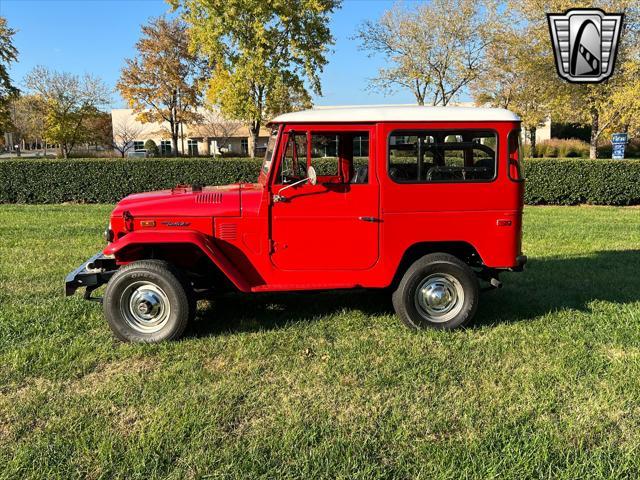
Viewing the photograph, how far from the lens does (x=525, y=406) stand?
329cm

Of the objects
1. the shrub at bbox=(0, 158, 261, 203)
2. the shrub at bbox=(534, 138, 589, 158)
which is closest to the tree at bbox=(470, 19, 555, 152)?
the shrub at bbox=(534, 138, 589, 158)

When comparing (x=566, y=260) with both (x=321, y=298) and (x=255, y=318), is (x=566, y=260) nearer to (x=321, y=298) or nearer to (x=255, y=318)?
(x=321, y=298)

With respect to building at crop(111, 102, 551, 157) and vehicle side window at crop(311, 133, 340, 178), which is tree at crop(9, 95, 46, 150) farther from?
vehicle side window at crop(311, 133, 340, 178)

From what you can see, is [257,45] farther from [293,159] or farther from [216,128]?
[216,128]

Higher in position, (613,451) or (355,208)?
(355,208)

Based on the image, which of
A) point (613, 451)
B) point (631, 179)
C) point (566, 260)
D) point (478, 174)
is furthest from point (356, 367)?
point (631, 179)

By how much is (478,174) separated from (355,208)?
1.16 m

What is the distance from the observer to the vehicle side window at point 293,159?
172 inches

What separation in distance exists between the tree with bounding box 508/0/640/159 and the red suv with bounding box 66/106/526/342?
52.8 ft

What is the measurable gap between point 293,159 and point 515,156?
1.98 m

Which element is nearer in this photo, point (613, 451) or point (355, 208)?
point (613, 451)

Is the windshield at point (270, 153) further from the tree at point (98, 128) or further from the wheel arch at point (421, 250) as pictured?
the tree at point (98, 128)

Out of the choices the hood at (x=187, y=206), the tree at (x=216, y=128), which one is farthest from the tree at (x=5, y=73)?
the hood at (x=187, y=206)

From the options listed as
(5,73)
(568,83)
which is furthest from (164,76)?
(568,83)
